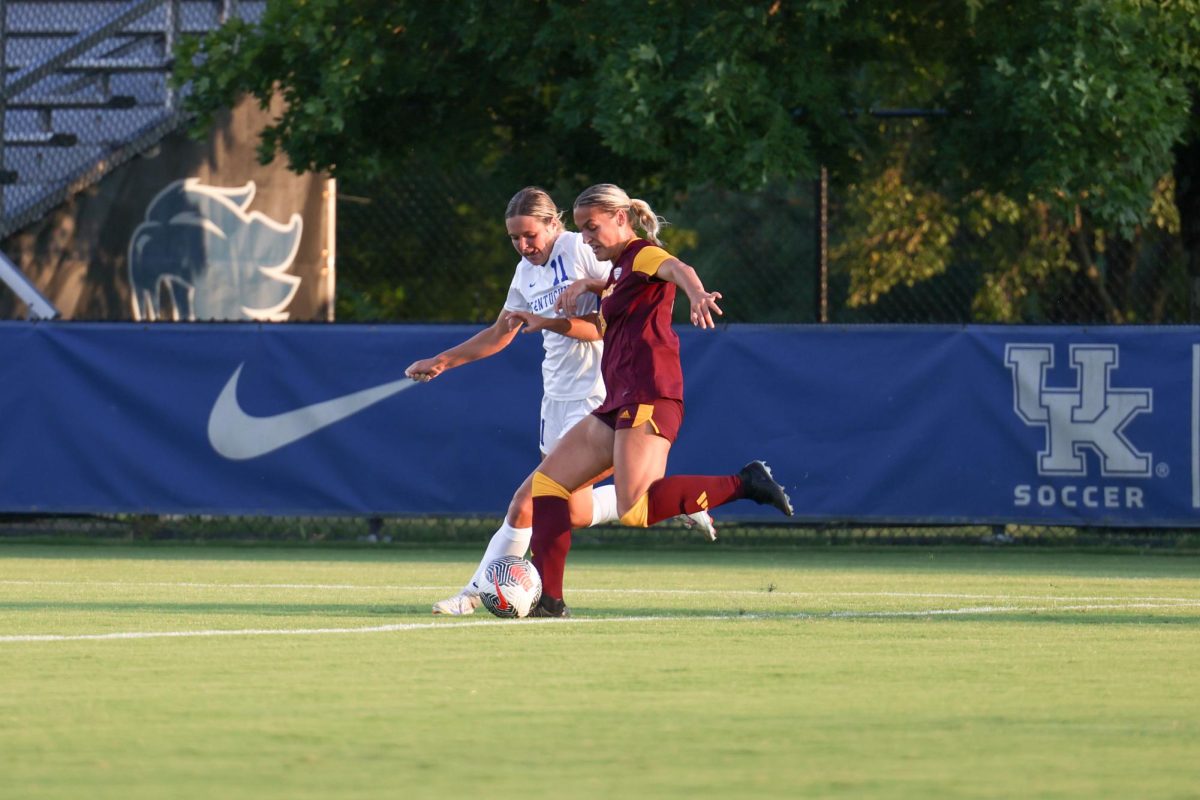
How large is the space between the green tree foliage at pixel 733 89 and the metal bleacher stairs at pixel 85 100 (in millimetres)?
2192

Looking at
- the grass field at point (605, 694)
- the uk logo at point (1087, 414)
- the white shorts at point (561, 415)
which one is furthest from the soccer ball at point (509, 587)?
the uk logo at point (1087, 414)

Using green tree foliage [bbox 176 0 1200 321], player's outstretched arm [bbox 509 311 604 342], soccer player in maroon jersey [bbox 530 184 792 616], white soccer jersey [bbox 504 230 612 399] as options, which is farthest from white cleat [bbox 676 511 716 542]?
green tree foliage [bbox 176 0 1200 321]

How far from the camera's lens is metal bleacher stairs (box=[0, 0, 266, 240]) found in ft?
65.6

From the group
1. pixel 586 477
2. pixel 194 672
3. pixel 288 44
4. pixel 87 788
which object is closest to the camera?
pixel 87 788

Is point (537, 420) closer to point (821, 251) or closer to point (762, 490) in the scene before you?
point (821, 251)

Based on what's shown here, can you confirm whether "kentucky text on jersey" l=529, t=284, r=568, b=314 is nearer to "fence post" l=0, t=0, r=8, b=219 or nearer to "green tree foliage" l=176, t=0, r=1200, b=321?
"green tree foliage" l=176, t=0, r=1200, b=321

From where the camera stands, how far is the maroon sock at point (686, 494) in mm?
8625

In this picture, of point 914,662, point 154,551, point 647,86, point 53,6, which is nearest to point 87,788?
point 914,662

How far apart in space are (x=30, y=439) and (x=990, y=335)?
7.21 meters

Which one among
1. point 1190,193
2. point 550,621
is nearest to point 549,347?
point 550,621

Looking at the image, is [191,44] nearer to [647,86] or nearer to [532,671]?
[647,86]

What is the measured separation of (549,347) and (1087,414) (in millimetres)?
6626

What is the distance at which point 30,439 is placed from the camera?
15.5 metres

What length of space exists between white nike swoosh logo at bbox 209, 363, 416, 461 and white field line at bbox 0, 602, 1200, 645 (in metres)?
6.64
